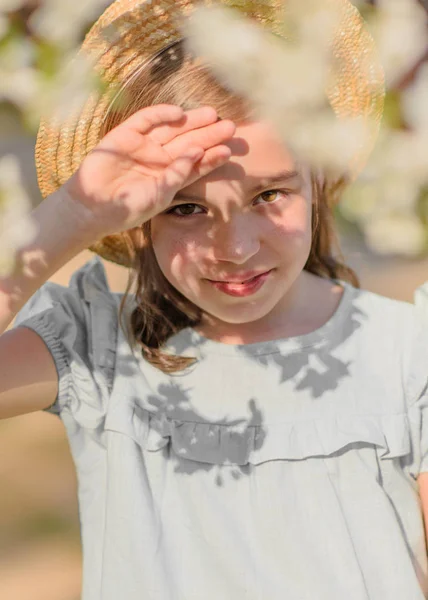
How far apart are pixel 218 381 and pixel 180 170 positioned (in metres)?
0.51

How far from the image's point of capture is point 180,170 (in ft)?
4.27

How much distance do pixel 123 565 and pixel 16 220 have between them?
2.66 feet

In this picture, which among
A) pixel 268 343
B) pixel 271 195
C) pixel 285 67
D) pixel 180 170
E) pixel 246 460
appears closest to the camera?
pixel 285 67

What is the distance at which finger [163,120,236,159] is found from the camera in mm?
1312

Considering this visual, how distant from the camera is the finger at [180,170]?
1.30 metres

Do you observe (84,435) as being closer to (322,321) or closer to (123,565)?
(123,565)

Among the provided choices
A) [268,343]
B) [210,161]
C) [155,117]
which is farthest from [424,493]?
[155,117]

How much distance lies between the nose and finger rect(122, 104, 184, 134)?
20 cm

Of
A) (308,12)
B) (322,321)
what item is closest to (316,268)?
(322,321)

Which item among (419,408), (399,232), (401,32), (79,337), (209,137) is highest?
(401,32)

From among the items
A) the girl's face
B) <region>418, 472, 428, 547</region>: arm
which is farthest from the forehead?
<region>418, 472, 428, 547</region>: arm

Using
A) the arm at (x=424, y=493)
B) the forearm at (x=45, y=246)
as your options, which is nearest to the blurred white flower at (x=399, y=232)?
the forearm at (x=45, y=246)

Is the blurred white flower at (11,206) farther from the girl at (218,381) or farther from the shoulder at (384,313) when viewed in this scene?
the shoulder at (384,313)

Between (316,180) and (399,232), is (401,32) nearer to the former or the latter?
(399,232)
